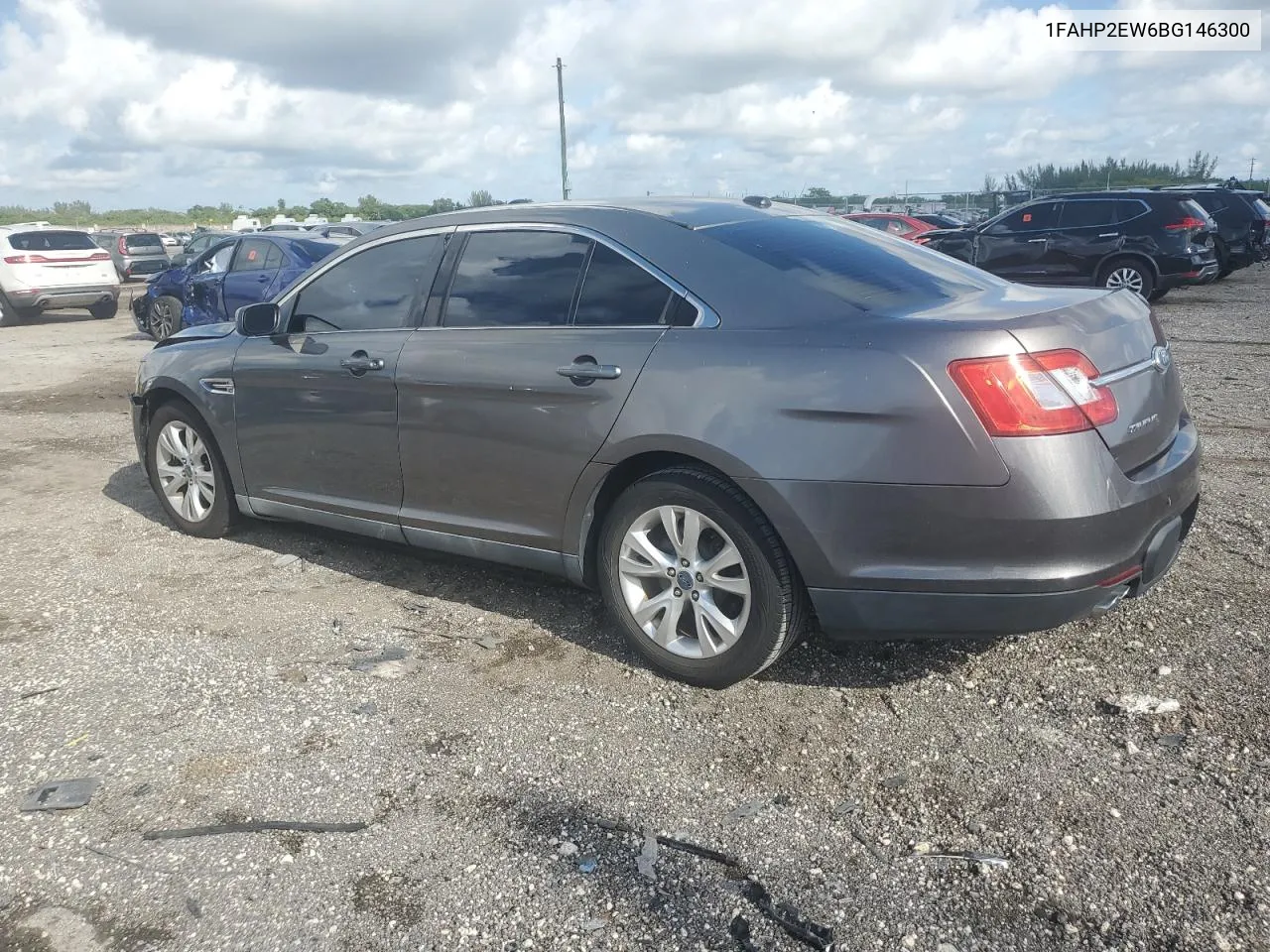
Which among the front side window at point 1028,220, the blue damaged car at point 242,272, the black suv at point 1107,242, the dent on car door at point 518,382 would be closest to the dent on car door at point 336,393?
the dent on car door at point 518,382

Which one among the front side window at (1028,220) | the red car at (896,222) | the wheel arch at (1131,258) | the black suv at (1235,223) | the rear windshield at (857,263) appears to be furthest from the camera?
the red car at (896,222)

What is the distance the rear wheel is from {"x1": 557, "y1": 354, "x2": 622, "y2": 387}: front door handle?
11728mm

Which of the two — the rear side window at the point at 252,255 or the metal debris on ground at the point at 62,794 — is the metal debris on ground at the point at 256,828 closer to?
the metal debris on ground at the point at 62,794

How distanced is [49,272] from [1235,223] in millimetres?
21164

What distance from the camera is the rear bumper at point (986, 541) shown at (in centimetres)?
294

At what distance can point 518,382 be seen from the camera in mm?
3842

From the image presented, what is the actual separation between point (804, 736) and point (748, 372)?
1170 mm

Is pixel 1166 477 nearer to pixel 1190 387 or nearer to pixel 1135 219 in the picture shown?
pixel 1190 387

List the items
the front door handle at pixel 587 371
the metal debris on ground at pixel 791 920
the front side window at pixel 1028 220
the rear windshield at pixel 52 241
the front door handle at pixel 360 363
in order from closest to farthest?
the metal debris on ground at pixel 791 920, the front door handle at pixel 587 371, the front door handle at pixel 360 363, the front side window at pixel 1028 220, the rear windshield at pixel 52 241

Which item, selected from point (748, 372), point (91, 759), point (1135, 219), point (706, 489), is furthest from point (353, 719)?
point (1135, 219)

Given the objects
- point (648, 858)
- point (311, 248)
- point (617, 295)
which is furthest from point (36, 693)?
point (311, 248)

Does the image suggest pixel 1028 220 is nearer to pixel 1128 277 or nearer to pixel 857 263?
pixel 1128 277

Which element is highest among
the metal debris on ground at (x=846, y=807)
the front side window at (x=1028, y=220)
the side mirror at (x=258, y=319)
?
the side mirror at (x=258, y=319)

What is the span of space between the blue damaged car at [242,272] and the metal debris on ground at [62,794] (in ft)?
26.5
